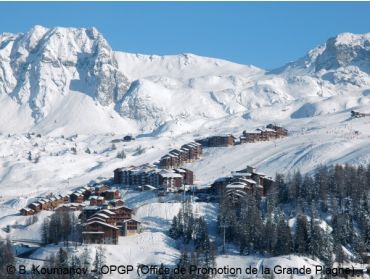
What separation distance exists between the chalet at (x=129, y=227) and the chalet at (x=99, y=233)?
3.30m

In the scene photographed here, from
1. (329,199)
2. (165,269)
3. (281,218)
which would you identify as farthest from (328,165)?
(165,269)

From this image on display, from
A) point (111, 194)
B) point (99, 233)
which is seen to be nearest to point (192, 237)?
point (99, 233)

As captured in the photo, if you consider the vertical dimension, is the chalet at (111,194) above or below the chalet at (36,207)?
above

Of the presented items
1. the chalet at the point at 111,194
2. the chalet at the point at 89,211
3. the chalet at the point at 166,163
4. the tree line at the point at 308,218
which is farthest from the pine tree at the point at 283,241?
the chalet at the point at 166,163

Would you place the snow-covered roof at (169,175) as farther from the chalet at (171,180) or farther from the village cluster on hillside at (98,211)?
the village cluster on hillside at (98,211)

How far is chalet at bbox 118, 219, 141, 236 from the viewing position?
96125 mm

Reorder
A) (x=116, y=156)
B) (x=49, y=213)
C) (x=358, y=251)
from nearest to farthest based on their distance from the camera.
Result: (x=358, y=251) < (x=49, y=213) < (x=116, y=156)

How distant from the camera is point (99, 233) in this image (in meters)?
91.8

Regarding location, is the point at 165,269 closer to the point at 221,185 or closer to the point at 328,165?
the point at 221,185

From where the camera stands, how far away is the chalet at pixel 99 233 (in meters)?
91.4

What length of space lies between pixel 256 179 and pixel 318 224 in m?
27.8

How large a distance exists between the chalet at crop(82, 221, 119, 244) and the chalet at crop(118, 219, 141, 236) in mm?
3301

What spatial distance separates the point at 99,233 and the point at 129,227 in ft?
19.1

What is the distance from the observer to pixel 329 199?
334ft
